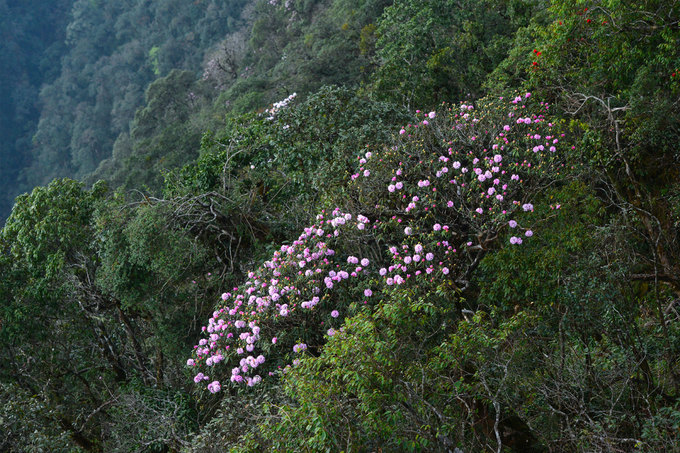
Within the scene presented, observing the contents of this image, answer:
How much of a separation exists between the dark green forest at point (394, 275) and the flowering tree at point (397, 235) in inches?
1.2

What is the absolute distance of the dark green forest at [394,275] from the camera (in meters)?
3.63

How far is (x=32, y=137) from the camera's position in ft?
124

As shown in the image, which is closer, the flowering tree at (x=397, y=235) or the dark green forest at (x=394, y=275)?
the dark green forest at (x=394, y=275)

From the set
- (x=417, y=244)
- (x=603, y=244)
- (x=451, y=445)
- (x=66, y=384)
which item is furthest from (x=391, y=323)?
(x=66, y=384)

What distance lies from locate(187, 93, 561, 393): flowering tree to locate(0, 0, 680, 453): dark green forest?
1.2 inches

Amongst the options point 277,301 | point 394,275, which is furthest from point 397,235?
point 277,301

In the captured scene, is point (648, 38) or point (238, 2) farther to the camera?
point (238, 2)

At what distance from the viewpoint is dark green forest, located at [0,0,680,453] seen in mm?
3631

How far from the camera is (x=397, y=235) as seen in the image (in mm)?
5859

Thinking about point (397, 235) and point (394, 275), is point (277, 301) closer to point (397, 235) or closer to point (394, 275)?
point (394, 275)

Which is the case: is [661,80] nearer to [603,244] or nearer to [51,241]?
[603,244]

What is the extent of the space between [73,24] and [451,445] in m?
45.4

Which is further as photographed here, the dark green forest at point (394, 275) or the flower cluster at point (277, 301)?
the flower cluster at point (277, 301)

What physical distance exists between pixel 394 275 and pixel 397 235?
59cm
